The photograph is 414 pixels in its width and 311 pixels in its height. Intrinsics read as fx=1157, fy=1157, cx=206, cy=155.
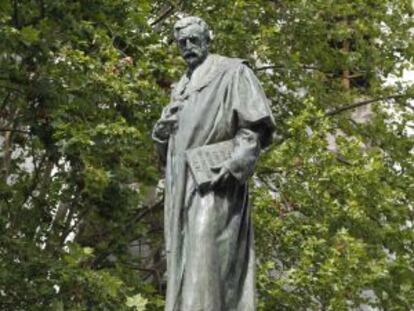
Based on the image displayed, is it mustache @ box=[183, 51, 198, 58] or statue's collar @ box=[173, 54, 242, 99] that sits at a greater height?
mustache @ box=[183, 51, 198, 58]

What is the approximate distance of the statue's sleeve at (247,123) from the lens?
25.5ft

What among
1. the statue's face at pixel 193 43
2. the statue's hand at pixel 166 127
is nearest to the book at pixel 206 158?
the statue's hand at pixel 166 127

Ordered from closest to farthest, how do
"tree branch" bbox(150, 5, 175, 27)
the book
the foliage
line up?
the book, the foliage, "tree branch" bbox(150, 5, 175, 27)

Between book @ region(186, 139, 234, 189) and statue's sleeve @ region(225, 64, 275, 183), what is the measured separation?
0.09 metres

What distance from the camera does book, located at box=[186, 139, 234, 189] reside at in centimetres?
786

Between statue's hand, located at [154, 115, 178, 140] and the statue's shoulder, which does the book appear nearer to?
statue's hand, located at [154, 115, 178, 140]

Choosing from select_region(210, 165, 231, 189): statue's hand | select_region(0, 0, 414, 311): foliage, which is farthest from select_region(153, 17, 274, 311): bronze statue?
select_region(0, 0, 414, 311): foliage

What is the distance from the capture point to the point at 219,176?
780cm

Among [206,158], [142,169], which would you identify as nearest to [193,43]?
[206,158]

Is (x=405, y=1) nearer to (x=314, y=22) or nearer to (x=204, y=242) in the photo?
(x=314, y=22)

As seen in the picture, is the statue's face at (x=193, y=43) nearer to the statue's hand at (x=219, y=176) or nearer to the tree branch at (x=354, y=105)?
the statue's hand at (x=219, y=176)

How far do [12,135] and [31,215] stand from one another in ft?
5.33

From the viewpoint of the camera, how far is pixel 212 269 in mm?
7672

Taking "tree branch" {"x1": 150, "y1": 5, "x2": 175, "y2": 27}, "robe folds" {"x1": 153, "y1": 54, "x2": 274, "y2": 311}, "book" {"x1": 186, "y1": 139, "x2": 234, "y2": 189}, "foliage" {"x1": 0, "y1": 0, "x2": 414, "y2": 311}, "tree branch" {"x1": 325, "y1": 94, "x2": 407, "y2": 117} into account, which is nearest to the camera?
"robe folds" {"x1": 153, "y1": 54, "x2": 274, "y2": 311}
